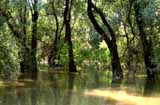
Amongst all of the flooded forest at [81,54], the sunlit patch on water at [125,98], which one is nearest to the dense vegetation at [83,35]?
the flooded forest at [81,54]

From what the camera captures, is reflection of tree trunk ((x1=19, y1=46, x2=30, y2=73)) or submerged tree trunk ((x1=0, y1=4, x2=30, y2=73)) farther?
reflection of tree trunk ((x1=19, y1=46, x2=30, y2=73))

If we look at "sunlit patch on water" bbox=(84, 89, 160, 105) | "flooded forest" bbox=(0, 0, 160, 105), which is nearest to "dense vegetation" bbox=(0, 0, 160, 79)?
"flooded forest" bbox=(0, 0, 160, 105)

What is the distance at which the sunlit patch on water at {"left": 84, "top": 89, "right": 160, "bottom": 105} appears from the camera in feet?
47.9

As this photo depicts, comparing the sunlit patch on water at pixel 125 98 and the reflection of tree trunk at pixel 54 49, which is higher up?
the reflection of tree trunk at pixel 54 49

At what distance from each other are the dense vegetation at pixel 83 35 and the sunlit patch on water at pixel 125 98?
4781 mm

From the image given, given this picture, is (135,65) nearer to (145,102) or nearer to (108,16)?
(108,16)

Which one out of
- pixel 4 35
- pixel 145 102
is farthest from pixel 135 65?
pixel 145 102

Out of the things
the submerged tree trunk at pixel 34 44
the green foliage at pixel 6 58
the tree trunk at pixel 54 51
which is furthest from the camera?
the tree trunk at pixel 54 51

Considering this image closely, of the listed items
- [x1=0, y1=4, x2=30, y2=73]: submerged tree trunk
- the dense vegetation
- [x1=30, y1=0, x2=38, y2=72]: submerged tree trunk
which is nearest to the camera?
the dense vegetation

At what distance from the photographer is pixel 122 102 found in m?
14.6

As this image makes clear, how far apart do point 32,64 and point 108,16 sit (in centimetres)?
846

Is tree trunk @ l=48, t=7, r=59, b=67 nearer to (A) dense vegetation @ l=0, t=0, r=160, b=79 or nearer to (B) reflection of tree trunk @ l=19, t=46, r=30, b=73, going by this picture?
(A) dense vegetation @ l=0, t=0, r=160, b=79

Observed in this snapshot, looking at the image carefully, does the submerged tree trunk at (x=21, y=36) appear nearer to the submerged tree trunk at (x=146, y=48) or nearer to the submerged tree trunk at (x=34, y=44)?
the submerged tree trunk at (x=34, y=44)

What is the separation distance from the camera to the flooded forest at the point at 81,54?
54.3 ft
